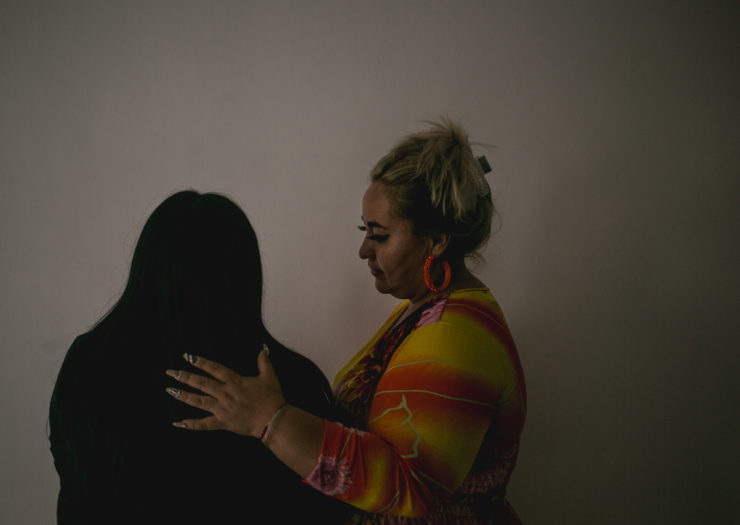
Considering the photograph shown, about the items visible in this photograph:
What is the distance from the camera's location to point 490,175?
1.31 m

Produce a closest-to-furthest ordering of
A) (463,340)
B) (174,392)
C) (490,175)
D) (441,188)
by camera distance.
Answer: (174,392)
(463,340)
(441,188)
(490,175)

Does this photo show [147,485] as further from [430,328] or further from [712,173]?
[712,173]

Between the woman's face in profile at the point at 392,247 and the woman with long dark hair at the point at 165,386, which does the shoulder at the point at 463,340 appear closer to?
the woman's face in profile at the point at 392,247

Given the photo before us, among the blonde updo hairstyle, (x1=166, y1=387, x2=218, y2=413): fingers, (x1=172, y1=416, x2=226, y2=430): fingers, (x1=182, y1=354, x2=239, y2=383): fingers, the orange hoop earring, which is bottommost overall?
(x1=172, y1=416, x2=226, y2=430): fingers

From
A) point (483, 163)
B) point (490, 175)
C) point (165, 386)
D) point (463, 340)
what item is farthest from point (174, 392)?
point (490, 175)

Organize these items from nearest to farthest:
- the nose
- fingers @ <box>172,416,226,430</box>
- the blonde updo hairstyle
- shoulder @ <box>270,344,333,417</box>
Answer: fingers @ <box>172,416,226,430</box> < shoulder @ <box>270,344,333,417</box> < the blonde updo hairstyle < the nose

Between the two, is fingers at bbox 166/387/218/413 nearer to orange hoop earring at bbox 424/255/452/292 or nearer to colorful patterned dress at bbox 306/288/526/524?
colorful patterned dress at bbox 306/288/526/524

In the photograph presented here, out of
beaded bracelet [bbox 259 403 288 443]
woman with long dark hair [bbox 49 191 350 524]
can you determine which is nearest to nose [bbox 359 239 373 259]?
woman with long dark hair [bbox 49 191 350 524]

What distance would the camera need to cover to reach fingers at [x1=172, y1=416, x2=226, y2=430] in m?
0.61

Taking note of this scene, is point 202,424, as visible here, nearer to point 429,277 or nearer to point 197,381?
point 197,381

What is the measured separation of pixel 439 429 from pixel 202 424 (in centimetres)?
39

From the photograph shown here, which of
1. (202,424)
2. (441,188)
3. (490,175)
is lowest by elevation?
(202,424)

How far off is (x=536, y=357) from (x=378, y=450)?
893mm

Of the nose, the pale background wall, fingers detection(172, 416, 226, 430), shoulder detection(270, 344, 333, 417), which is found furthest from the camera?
the pale background wall
